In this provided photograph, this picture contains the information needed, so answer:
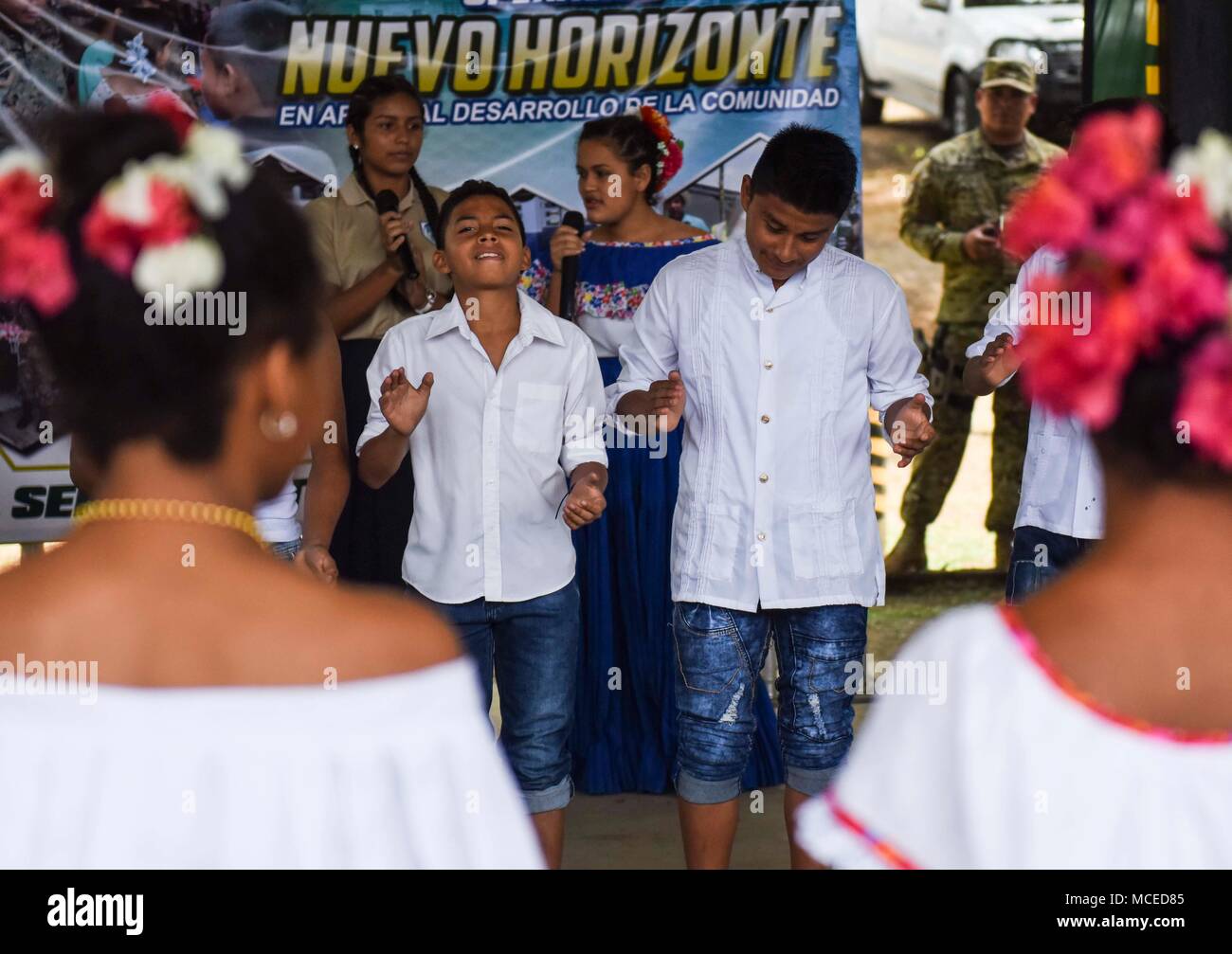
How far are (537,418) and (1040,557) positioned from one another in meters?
1.13

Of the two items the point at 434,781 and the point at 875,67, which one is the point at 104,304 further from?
the point at 875,67

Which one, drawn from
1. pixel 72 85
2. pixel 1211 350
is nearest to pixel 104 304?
pixel 1211 350

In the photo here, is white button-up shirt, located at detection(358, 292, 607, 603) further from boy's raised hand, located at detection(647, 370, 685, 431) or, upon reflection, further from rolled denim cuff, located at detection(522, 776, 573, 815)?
rolled denim cuff, located at detection(522, 776, 573, 815)

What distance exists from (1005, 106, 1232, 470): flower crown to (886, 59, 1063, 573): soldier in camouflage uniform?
4.62 metres

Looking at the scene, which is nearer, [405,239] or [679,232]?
[405,239]

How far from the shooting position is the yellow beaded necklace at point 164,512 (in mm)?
1399

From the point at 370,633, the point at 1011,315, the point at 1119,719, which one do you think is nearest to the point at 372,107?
the point at 1011,315

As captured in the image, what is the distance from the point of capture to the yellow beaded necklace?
1399 millimetres

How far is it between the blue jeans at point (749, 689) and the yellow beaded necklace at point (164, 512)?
1.86 metres

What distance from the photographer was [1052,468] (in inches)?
131

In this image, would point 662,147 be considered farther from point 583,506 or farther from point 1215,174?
point 1215,174

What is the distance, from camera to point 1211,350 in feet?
4.36

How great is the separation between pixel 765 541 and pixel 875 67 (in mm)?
4316

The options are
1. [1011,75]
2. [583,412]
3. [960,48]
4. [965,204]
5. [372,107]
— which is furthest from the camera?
[960,48]
